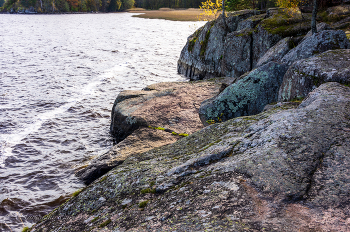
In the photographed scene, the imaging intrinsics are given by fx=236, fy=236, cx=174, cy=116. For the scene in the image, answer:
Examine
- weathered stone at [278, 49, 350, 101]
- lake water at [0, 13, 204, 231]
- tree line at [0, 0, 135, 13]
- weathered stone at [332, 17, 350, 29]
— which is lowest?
lake water at [0, 13, 204, 231]

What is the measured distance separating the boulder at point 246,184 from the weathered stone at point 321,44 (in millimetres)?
4429

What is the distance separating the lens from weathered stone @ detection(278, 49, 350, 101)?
23.2ft

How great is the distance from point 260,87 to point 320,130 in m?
5.46

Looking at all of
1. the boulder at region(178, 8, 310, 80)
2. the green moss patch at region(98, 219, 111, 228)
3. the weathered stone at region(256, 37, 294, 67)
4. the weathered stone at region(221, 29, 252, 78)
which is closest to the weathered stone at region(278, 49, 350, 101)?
the weathered stone at region(256, 37, 294, 67)

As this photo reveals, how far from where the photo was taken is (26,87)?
2217cm

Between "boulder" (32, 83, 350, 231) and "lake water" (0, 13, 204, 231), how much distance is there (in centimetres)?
444

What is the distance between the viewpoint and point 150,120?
1242 centimetres

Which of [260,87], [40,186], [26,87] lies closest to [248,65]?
[260,87]

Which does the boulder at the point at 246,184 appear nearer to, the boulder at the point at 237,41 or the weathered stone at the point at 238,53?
the boulder at the point at 237,41

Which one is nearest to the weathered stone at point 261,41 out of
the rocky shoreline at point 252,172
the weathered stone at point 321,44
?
the weathered stone at point 321,44

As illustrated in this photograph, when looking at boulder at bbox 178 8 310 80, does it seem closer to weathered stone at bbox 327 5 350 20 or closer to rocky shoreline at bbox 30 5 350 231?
weathered stone at bbox 327 5 350 20

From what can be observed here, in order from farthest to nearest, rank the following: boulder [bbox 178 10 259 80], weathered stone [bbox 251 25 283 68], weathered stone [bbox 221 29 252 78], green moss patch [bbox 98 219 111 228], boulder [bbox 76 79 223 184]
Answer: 1. boulder [bbox 178 10 259 80]
2. weathered stone [bbox 221 29 252 78]
3. weathered stone [bbox 251 25 283 68]
4. boulder [bbox 76 79 223 184]
5. green moss patch [bbox 98 219 111 228]

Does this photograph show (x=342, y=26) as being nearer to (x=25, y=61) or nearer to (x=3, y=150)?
(x=3, y=150)

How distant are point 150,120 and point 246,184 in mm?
8786
